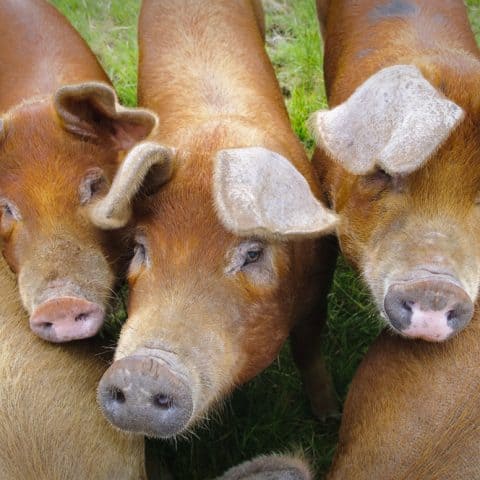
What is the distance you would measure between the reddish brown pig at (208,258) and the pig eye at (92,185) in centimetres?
34

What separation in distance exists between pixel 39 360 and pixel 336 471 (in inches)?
44.5

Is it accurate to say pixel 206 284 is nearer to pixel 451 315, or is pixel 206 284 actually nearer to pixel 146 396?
pixel 146 396

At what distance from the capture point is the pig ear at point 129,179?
7.77 ft

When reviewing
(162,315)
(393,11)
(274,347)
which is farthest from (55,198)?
(393,11)

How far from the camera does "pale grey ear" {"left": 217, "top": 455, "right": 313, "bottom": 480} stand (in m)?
2.44

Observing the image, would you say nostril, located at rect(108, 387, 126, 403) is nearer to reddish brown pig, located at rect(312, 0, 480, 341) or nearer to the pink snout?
the pink snout

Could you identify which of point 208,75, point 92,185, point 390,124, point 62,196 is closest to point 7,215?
point 62,196

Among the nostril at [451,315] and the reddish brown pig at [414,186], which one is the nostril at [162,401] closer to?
the reddish brown pig at [414,186]

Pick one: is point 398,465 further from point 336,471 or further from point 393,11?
point 393,11

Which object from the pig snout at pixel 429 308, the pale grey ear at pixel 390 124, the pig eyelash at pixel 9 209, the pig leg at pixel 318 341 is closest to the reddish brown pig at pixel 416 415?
the pig snout at pixel 429 308

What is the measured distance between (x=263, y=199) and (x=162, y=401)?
65 cm

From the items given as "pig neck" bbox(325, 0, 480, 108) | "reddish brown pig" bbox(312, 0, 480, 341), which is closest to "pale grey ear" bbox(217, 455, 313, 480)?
"reddish brown pig" bbox(312, 0, 480, 341)

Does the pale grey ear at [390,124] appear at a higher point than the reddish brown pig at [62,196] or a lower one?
higher

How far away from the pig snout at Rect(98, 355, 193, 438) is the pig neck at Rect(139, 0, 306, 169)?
0.89 metres
